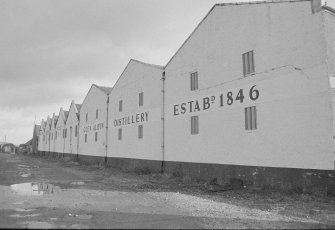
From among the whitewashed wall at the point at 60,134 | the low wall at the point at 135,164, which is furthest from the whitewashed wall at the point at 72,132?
the low wall at the point at 135,164

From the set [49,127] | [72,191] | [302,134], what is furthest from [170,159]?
[49,127]

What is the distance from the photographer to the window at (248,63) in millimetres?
14273

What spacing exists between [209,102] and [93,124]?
19.5 m

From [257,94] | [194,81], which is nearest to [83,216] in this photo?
[257,94]

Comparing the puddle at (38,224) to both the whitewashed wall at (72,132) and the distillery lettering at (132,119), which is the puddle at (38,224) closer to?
the distillery lettering at (132,119)

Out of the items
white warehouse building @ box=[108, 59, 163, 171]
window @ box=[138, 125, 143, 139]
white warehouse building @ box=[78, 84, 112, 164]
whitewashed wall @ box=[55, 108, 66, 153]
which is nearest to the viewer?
white warehouse building @ box=[108, 59, 163, 171]

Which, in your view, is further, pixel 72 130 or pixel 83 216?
pixel 72 130

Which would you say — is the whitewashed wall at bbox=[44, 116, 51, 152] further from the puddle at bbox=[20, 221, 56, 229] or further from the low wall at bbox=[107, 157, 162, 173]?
the puddle at bbox=[20, 221, 56, 229]

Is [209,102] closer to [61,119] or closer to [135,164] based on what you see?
[135,164]

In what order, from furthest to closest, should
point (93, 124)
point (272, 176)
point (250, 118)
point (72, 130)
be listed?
1. point (72, 130)
2. point (93, 124)
3. point (250, 118)
4. point (272, 176)

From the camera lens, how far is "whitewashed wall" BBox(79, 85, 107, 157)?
30859mm

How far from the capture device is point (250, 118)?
14117 mm

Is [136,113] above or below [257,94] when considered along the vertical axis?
above

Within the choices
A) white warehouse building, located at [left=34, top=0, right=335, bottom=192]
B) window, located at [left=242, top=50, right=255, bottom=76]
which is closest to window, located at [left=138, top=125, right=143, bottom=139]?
white warehouse building, located at [left=34, top=0, right=335, bottom=192]
